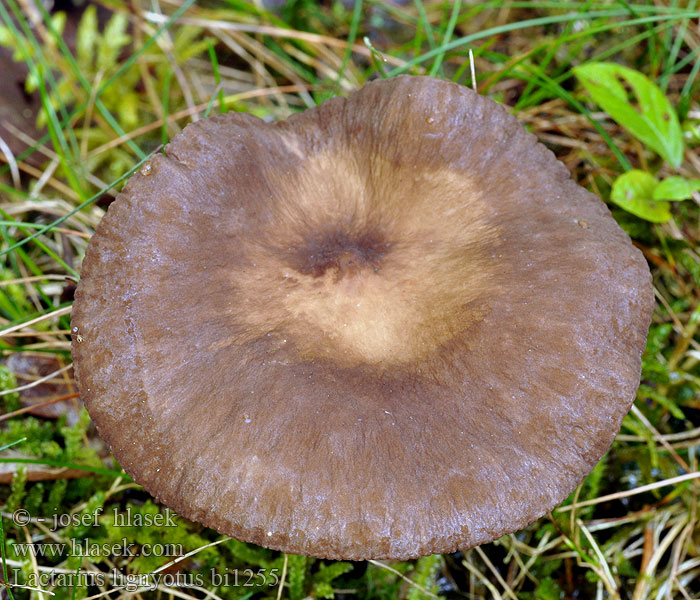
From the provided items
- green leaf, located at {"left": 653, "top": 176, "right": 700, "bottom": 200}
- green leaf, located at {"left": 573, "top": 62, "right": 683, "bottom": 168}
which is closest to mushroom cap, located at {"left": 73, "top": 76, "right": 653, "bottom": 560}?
green leaf, located at {"left": 653, "top": 176, "right": 700, "bottom": 200}

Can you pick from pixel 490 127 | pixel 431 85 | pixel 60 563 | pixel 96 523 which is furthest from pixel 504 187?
pixel 60 563

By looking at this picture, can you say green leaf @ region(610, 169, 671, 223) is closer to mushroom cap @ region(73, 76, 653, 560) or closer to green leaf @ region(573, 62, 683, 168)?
green leaf @ region(573, 62, 683, 168)

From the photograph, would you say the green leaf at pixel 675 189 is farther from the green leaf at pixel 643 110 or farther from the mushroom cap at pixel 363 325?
the mushroom cap at pixel 363 325

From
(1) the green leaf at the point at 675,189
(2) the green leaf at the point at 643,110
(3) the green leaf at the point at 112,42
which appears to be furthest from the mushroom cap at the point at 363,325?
(3) the green leaf at the point at 112,42

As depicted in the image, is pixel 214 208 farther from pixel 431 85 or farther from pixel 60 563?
pixel 60 563

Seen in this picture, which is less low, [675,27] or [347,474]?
[675,27]
